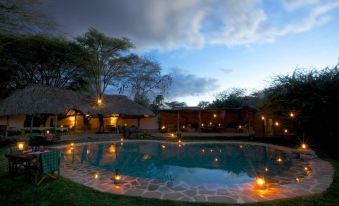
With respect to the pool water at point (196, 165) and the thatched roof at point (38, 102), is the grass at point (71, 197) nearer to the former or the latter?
the pool water at point (196, 165)

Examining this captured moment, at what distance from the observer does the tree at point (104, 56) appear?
2147cm

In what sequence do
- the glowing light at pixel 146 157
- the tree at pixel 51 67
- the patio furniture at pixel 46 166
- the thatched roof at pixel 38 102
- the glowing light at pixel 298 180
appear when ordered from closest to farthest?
1. the patio furniture at pixel 46 166
2. the glowing light at pixel 298 180
3. the glowing light at pixel 146 157
4. the thatched roof at pixel 38 102
5. the tree at pixel 51 67

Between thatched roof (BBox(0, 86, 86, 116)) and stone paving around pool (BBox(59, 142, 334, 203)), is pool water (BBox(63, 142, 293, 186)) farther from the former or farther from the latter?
thatched roof (BBox(0, 86, 86, 116))

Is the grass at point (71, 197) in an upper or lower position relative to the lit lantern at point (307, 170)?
upper

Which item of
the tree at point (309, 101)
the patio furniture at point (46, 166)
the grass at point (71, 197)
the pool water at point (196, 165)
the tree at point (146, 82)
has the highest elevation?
the tree at point (146, 82)

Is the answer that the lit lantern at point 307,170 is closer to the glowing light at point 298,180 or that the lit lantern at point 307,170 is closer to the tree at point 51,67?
the glowing light at point 298,180

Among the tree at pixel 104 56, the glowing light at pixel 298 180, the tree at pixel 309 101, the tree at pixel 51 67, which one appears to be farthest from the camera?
the tree at pixel 104 56

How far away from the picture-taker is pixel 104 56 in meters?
22.3

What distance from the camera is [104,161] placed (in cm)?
1028

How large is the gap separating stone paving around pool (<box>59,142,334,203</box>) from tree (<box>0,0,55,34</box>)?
4.15 m

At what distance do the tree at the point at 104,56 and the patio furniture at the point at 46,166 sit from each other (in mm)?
17888

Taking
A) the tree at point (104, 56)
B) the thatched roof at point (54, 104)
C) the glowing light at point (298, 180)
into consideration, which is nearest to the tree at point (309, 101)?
the glowing light at point (298, 180)

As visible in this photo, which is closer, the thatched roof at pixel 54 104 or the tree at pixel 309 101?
the tree at pixel 309 101

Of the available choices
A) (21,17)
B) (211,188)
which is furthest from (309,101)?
(21,17)
